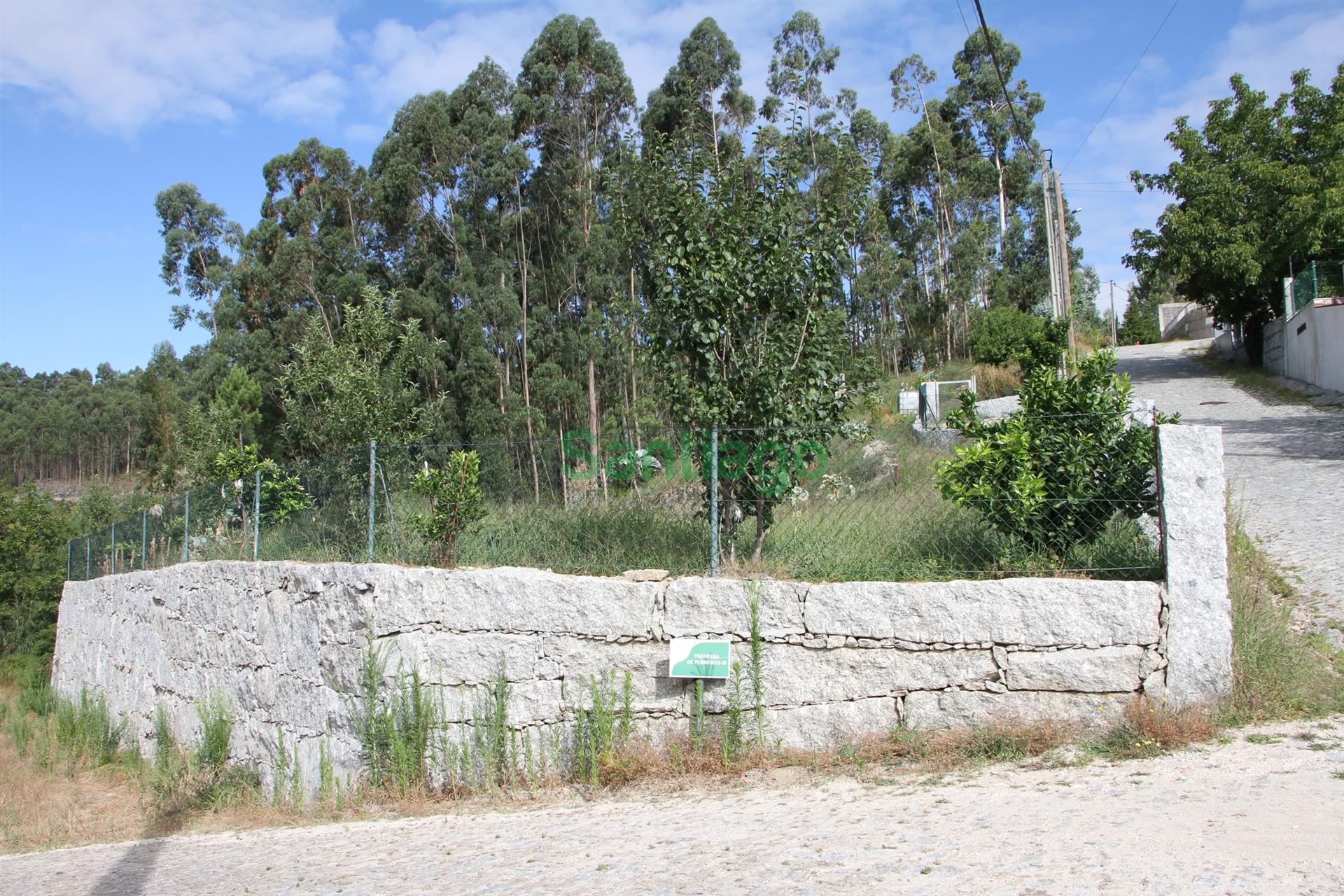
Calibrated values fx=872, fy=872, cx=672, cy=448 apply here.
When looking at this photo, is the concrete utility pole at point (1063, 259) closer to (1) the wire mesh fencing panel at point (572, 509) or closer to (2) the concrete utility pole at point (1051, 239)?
(2) the concrete utility pole at point (1051, 239)

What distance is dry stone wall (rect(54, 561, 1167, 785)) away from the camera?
4941 millimetres

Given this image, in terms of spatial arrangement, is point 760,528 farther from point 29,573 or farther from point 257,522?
point 29,573

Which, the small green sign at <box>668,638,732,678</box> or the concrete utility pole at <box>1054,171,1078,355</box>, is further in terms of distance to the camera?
the concrete utility pole at <box>1054,171,1078,355</box>

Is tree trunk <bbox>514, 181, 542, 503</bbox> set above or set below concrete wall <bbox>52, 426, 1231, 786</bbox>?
above

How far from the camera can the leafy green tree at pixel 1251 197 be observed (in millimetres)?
18672

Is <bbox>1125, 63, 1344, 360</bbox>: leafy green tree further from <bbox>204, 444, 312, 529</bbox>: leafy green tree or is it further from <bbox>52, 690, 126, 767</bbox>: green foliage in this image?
<bbox>52, 690, 126, 767</bbox>: green foliage

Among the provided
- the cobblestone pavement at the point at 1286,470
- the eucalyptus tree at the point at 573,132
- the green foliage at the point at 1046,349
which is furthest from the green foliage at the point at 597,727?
the eucalyptus tree at the point at 573,132

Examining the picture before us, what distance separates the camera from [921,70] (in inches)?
1387

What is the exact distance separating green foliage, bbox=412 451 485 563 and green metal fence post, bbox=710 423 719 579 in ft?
6.86

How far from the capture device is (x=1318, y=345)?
55.0 feet

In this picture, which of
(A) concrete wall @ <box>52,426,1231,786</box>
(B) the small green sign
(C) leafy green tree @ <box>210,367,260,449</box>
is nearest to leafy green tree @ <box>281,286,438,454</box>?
(A) concrete wall @ <box>52,426,1231,786</box>

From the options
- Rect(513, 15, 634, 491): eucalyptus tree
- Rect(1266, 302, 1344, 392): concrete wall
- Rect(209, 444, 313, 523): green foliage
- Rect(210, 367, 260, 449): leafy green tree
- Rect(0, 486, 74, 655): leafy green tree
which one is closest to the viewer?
Rect(209, 444, 313, 523): green foliage

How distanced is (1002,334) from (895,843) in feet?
59.6

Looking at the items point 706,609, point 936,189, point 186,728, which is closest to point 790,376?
point 706,609
